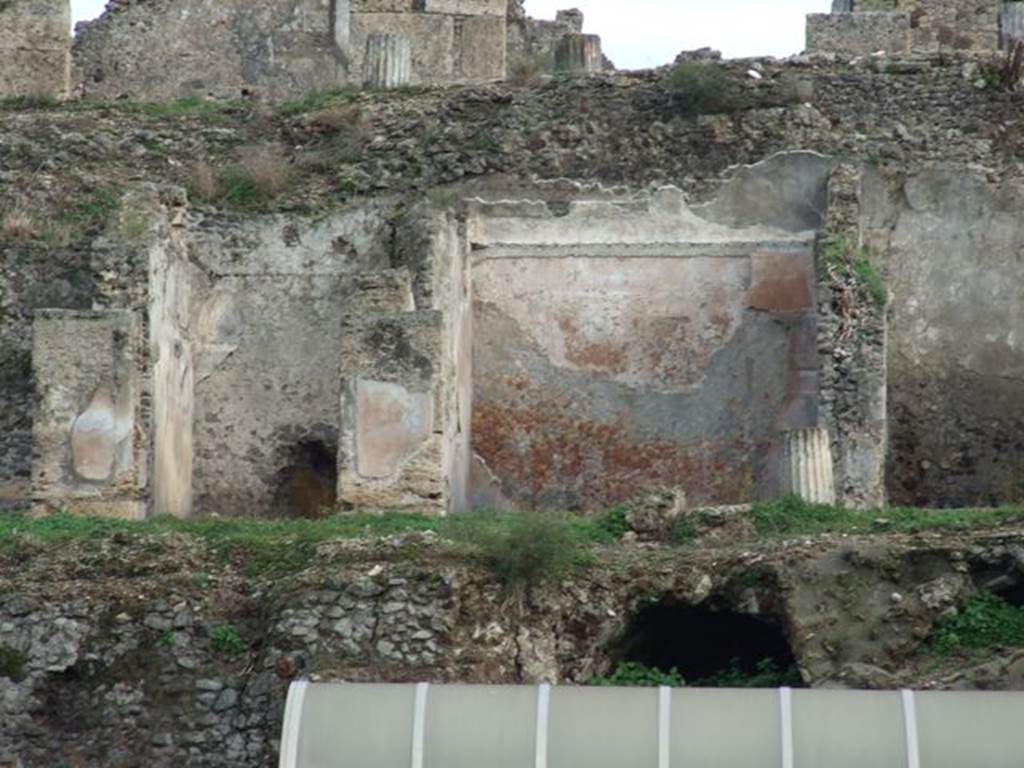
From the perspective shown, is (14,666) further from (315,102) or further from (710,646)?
(315,102)

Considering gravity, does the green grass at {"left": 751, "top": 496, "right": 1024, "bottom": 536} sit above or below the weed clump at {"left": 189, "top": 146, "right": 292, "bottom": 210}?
below

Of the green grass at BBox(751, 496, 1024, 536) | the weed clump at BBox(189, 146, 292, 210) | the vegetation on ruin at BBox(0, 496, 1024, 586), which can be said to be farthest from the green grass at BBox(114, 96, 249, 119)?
the green grass at BBox(751, 496, 1024, 536)

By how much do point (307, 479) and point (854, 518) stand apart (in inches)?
269

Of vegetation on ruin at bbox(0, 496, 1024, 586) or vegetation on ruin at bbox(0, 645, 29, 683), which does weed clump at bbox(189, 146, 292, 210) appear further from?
vegetation on ruin at bbox(0, 645, 29, 683)

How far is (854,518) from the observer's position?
2638 centimetres

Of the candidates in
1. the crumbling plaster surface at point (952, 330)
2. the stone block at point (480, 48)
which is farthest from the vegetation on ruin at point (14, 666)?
the stone block at point (480, 48)

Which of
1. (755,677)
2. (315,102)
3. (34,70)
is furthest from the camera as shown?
(34,70)

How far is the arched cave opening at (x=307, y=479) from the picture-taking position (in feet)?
104

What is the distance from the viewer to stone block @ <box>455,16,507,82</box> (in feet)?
127

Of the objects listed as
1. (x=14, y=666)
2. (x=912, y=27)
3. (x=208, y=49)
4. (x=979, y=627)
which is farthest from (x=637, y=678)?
(x=208, y=49)

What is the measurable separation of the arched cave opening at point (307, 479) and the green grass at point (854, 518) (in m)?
5.93

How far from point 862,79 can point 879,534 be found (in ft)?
29.3

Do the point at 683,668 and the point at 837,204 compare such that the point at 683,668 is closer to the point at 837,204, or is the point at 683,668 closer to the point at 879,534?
the point at 879,534

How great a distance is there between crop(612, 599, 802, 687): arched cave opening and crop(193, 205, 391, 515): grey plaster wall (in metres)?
6.58
